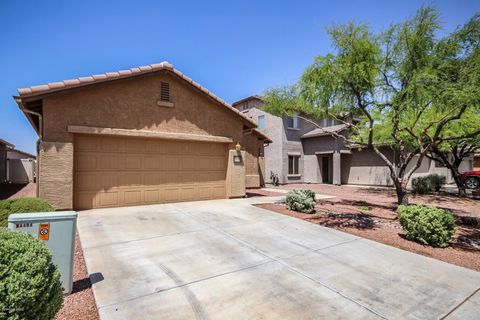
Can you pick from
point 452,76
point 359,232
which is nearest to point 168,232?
point 359,232

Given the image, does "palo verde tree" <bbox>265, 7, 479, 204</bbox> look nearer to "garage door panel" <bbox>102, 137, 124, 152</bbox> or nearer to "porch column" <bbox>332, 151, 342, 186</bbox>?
"garage door panel" <bbox>102, 137, 124, 152</bbox>

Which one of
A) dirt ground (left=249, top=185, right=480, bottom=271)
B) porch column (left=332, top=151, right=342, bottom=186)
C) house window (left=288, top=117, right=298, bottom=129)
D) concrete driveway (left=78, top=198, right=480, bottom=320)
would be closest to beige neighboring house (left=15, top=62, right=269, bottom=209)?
concrete driveway (left=78, top=198, right=480, bottom=320)

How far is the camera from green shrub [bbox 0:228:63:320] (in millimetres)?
2076

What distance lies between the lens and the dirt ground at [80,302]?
10.3 feet

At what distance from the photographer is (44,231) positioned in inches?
137

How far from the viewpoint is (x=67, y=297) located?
11.6 ft

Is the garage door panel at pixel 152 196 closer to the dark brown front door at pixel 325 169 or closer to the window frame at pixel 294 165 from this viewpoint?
the window frame at pixel 294 165

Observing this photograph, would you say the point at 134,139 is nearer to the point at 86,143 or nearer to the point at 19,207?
the point at 86,143

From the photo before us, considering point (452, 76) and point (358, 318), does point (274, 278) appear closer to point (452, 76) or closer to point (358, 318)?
point (358, 318)

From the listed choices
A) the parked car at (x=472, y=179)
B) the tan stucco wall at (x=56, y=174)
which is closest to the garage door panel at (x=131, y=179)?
the tan stucco wall at (x=56, y=174)

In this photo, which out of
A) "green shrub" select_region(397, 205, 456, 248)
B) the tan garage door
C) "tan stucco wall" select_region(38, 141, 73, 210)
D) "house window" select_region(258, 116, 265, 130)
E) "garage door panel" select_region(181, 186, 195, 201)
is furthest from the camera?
"house window" select_region(258, 116, 265, 130)

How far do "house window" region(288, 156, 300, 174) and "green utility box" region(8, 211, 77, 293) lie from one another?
21.5m

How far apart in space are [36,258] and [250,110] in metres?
23.6

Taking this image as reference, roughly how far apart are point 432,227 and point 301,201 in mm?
4258
